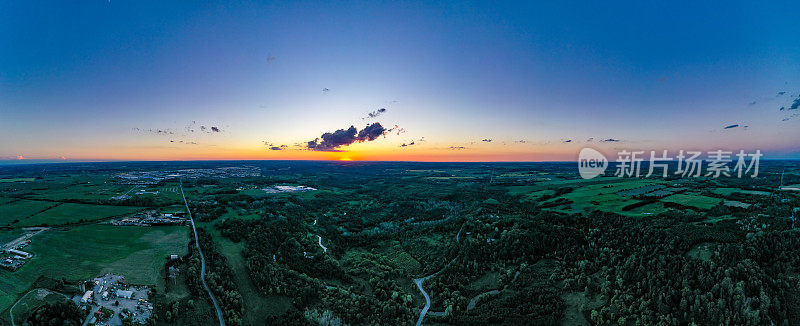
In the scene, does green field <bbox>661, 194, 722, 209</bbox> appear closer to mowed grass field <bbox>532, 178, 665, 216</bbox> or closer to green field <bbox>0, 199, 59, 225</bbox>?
mowed grass field <bbox>532, 178, 665, 216</bbox>

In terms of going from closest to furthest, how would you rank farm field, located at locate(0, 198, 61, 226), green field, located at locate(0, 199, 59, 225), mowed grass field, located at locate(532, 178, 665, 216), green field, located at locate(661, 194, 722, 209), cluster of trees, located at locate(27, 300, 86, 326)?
1. cluster of trees, located at locate(27, 300, 86, 326)
2. green field, located at locate(661, 194, 722, 209)
3. mowed grass field, located at locate(532, 178, 665, 216)
4. farm field, located at locate(0, 198, 61, 226)
5. green field, located at locate(0, 199, 59, 225)

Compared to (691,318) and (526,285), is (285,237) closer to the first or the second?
(526,285)

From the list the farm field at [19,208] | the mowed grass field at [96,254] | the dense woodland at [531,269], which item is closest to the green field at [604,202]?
the dense woodland at [531,269]

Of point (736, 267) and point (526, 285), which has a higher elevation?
point (736, 267)

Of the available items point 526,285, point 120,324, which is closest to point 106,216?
point 120,324

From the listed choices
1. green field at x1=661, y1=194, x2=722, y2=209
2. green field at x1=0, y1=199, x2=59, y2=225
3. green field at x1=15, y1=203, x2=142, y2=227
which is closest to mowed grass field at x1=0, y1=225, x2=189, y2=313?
green field at x1=15, y1=203, x2=142, y2=227

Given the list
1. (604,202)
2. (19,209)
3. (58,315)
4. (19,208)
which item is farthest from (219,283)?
(604,202)
